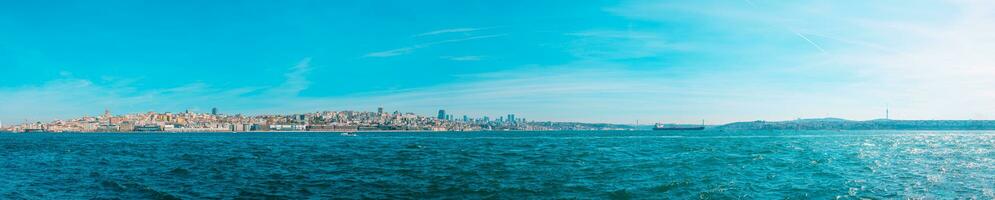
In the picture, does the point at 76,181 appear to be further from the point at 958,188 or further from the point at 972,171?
the point at 972,171

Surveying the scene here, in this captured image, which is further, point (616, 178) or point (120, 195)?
point (616, 178)

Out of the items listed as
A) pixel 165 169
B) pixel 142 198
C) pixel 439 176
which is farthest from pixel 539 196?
pixel 165 169

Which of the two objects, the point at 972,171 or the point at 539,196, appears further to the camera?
the point at 972,171

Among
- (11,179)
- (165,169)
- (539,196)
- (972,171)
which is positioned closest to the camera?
(539,196)

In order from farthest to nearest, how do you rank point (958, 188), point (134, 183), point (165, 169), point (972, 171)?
point (165, 169), point (972, 171), point (134, 183), point (958, 188)

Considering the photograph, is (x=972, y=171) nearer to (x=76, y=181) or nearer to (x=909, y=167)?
(x=909, y=167)

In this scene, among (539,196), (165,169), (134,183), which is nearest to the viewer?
(539,196)

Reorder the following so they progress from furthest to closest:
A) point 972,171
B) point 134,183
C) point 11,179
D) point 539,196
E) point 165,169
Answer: point 165,169, point 972,171, point 11,179, point 134,183, point 539,196

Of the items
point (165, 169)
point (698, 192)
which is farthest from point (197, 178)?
point (698, 192)

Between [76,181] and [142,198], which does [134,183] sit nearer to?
[76,181]
